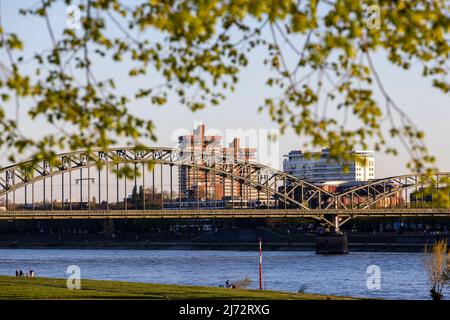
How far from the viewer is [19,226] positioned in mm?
135750

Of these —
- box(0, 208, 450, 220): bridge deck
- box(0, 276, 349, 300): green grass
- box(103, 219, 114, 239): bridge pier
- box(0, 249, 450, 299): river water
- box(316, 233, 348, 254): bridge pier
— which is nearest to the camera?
box(0, 276, 349, 300): green grass

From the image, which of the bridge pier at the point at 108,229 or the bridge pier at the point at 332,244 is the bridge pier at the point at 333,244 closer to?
the bridge pier at the point at 332,244

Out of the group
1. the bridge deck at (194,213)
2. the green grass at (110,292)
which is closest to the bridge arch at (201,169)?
the bridge deck at (194,213)

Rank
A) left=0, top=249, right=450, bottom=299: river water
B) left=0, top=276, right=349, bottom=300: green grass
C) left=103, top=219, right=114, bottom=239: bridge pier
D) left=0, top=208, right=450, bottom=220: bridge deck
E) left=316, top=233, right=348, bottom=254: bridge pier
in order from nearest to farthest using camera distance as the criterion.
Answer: left=0, top=276, right=349, bottom=300: green grass < left=0, top=249, right=450, bottom=299: river water < left=0, top=208, right=450, bottom=220: bridge deck < left=316, top=233, right=348, bottom=254: bridge pier < left=103, top=219, right=114, bottom=239: bridge pier

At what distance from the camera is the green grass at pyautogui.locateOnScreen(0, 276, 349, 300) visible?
24828 millimetres

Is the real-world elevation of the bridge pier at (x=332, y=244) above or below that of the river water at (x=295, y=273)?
above

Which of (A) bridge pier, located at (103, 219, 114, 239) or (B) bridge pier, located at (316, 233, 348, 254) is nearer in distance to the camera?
(B) bridge pier, located at (316, 233, 348, 254)

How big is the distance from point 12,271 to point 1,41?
169 ft

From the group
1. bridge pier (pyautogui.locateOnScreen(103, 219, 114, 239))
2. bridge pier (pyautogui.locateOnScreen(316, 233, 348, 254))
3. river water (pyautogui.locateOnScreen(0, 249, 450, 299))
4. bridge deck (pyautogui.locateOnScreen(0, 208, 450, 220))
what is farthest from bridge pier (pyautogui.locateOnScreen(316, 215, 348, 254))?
bridge pier (pyautogui.locateOnScreen(103, 219, 114, 239))

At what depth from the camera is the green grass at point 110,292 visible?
977 inches

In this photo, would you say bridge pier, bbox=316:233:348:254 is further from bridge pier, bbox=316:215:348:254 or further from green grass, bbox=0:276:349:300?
green grass, bbox=0:276:349:300

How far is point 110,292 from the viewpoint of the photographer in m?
26.9

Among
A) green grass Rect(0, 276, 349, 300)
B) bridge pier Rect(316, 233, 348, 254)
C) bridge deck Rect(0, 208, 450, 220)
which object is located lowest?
bridge pier Rect(316, 233, 348, 254)
